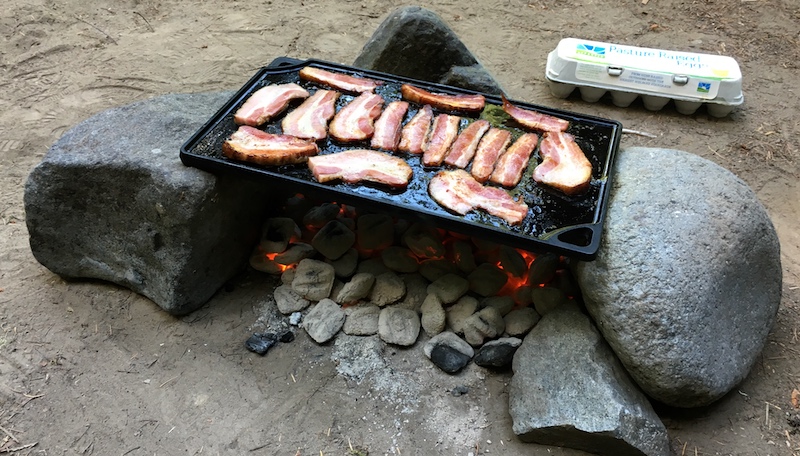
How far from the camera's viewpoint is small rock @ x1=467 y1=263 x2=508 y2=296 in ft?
10.5

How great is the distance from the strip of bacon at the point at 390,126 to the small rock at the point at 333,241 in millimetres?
641

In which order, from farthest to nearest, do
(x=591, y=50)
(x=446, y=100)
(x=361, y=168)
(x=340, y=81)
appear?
(x=591, y=50) → (x=340, y=81) → (x=446, y=100) → (x=361, y=168)

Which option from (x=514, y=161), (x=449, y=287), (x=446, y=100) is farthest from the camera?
(x=446, y=100)

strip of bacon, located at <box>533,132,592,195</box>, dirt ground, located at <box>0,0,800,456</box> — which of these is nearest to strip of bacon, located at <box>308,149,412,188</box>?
strip of bacon, located at <box>533,132,592,195</box>

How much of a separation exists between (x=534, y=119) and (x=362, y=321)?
55.5 inches

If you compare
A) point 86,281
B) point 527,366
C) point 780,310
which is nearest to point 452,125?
point 527,366

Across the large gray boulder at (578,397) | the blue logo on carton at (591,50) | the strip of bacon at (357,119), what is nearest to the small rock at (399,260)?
the strip of bacon at (357,119)

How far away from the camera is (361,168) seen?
2.80 metres

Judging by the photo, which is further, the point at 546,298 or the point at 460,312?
the point at 460,312

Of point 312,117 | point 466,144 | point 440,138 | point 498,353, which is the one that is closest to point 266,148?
point 312,117

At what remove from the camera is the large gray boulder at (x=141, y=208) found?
2879 mm

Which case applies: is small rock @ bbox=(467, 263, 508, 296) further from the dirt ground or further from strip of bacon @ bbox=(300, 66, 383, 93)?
strip of bacon @ bbox=(300, 66, 383, 93)

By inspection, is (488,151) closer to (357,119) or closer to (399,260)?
(357,119)

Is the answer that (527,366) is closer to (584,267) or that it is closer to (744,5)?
(584,267)
